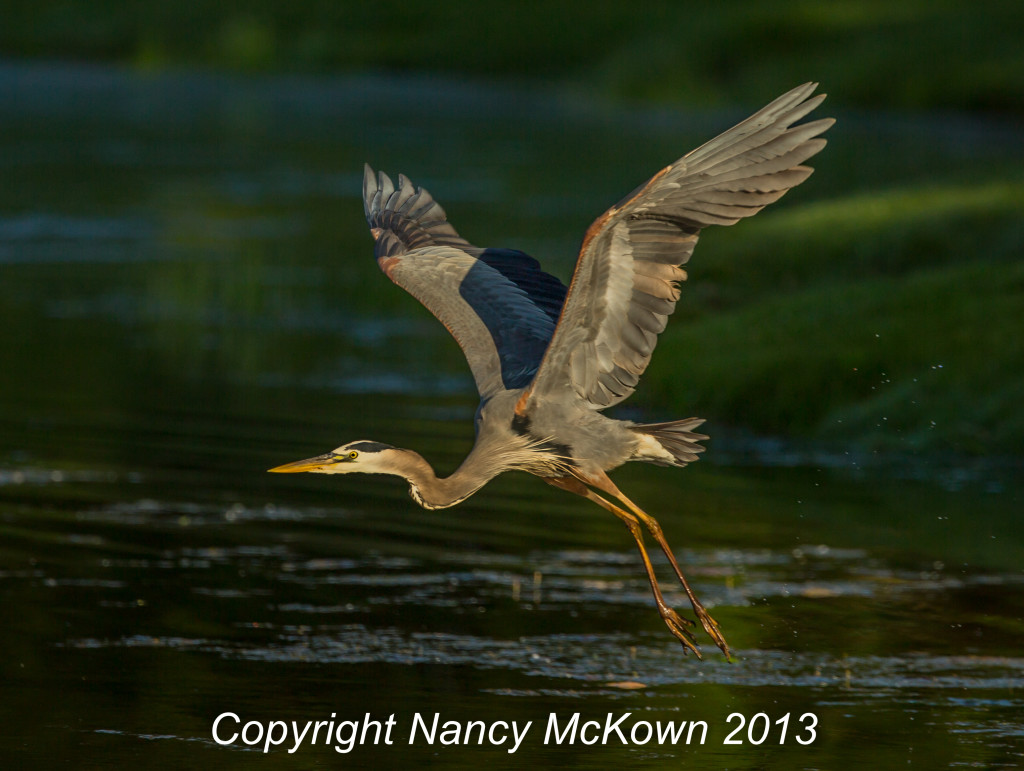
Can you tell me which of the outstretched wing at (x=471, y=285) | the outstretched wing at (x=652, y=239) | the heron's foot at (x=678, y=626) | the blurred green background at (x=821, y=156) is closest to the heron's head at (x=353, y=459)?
the outstretched wing at (x=652, y=239)

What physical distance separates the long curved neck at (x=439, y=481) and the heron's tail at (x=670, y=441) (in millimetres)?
718

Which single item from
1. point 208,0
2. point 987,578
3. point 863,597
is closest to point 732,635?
point 863,597

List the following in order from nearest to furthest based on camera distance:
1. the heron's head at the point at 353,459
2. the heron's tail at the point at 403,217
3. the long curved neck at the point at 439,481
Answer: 1. the heron's head at the point at 353,459
2. the long curved neck at the point at 439,481
3. the heron's tail at the point at 403,217

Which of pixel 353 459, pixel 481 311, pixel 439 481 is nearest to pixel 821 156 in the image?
pixel 481 311

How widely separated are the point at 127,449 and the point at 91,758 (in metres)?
7.36

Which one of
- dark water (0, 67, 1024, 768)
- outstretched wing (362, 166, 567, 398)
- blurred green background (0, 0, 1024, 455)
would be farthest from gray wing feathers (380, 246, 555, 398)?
blurred green background (0, 0, 1024, 455)

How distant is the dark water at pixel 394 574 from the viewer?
34.8ft

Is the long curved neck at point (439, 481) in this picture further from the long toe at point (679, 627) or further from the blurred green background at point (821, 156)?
the blurred green background at point (821, 156)

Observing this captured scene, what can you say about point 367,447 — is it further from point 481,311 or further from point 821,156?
point 821,156

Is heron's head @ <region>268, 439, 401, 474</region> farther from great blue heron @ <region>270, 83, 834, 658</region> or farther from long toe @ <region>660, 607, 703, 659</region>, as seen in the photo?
long toe @ <region>660, 607, 703, 659</region>

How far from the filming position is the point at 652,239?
957 centimetres

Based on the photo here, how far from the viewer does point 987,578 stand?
13.6 m

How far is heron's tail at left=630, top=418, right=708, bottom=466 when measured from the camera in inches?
409

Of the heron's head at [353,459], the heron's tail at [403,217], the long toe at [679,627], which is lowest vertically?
the long toe at [679,627]
